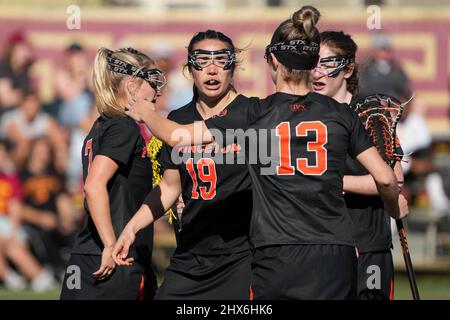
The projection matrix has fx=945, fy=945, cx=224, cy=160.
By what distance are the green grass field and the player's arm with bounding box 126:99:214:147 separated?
20.9 ft

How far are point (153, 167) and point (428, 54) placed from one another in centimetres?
784

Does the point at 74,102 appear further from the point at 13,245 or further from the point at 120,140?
the point at 120,140

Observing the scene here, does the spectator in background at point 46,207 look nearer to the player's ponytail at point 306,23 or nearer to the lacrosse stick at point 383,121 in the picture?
the lacrosse stick at point 383,121

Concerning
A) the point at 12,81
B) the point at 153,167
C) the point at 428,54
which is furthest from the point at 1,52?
the point at 153,167

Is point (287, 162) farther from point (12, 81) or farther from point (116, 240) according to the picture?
point (12, 81)

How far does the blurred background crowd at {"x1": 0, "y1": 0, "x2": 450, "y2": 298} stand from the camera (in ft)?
40.5

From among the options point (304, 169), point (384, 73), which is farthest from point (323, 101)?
point (384, 73)

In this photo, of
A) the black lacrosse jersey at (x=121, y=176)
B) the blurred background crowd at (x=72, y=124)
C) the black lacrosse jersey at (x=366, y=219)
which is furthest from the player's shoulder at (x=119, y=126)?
the blurred background crowd at (x=72, y=124)

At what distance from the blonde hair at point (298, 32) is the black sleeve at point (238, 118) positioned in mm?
229

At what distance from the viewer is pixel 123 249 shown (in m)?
5.37

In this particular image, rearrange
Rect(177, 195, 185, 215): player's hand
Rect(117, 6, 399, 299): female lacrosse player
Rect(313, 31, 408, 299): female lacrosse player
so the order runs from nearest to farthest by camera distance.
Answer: Rect(117, 6, 399, 299): female lacrosse player, Rect(313, 31, 408, 299): female lacrosse player, Rect(177, 195, 185, 215): player's hand

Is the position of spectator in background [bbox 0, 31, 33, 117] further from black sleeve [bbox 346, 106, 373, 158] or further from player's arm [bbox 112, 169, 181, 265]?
black sleeve [bbox 346, 106, 373, 158]

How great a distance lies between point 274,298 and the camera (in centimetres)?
486

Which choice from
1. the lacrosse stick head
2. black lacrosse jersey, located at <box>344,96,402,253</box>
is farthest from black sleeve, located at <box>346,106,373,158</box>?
black lacrosse jersey, located at <box>344,96,402,253</box>
